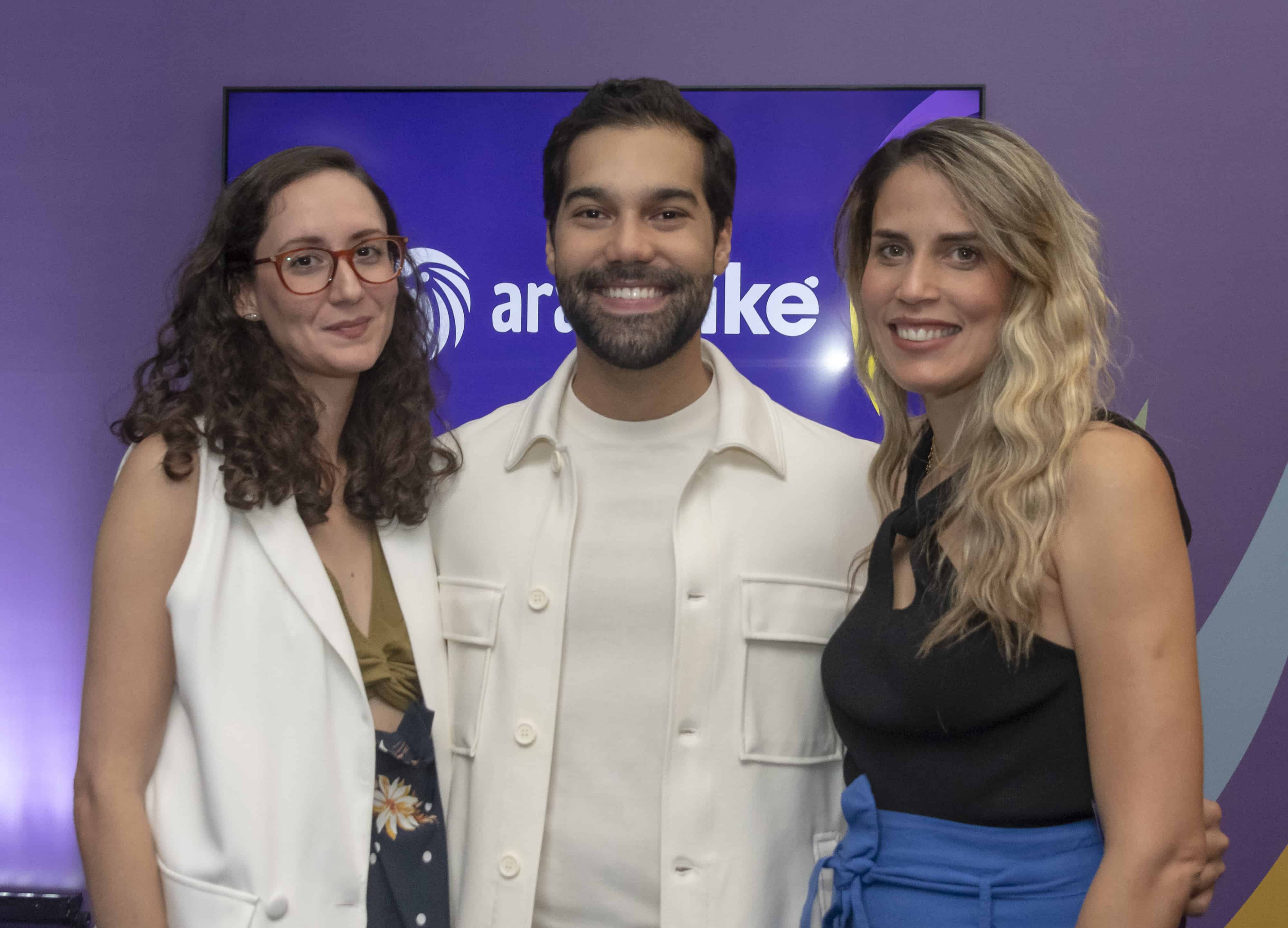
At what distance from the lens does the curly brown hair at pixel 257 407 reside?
1.65 meters

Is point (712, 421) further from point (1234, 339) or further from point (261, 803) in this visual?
point (1234, 339)

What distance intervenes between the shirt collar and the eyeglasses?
1.13 feet

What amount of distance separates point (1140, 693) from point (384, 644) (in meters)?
1.09

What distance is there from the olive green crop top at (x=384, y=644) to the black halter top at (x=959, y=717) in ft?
2.22

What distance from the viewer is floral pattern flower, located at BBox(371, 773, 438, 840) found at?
1.70m

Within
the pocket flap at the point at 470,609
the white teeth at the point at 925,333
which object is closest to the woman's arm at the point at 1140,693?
the white teeth at the point at 925,333

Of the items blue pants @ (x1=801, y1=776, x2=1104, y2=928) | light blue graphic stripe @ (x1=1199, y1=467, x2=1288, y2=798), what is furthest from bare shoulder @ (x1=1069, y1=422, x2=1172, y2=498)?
light blue graphic stripe @ (x1=1199, y1=467, x2=1288, y2=798)

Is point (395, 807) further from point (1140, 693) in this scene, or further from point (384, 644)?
point (1140, 693)

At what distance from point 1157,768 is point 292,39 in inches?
122

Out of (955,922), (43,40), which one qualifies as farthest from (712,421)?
(43,40)

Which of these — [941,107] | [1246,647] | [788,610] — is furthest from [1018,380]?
[1246,647]

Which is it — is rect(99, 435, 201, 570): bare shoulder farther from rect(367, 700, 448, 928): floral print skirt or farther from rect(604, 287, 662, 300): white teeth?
rect(604, 287, 662, 300): white teeth

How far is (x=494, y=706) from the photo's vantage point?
181cm

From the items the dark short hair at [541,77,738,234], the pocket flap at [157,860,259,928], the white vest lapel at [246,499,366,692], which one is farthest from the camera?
the dark short hair at [541,77,738,234]
